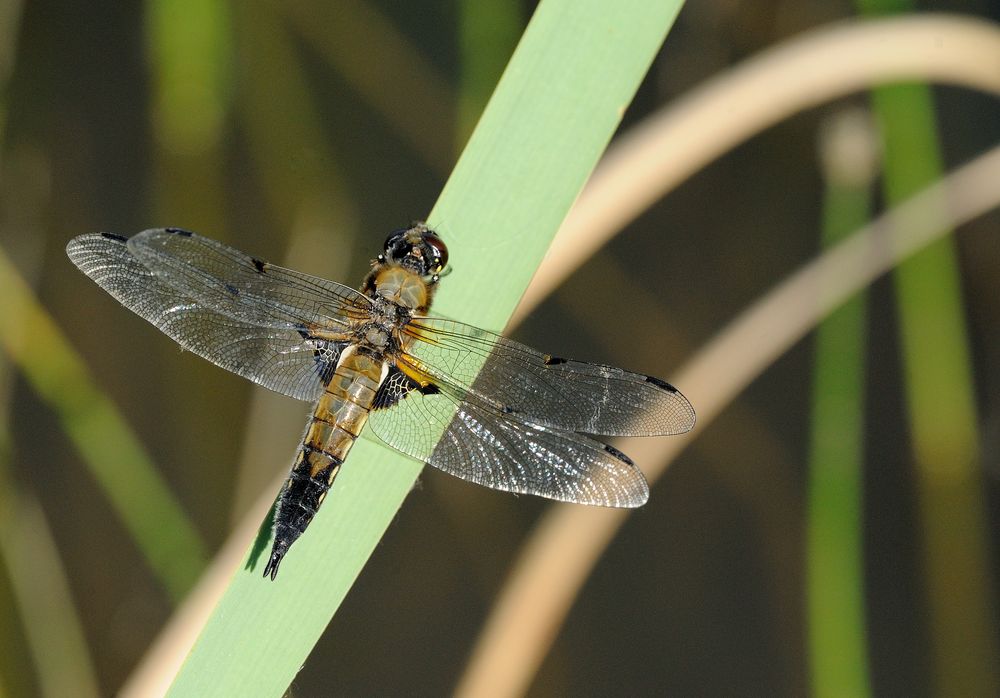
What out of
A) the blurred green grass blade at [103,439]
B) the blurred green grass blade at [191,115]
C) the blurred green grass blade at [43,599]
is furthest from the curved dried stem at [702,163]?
A: the blurred green grass blade at [191,115]

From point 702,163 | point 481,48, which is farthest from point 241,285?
point 481,48

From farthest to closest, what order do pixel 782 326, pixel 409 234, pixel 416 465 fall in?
1. pixel 782 326
2. pixel 409 234
3. pixel 416 465

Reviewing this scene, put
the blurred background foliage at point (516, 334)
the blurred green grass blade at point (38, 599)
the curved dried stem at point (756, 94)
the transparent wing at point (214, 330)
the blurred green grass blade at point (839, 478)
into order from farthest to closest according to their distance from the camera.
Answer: the blurred background foliage at point (516, 334) → the blurred green grass blade at point (38, 599) → the blurred green grass blade at point (839, 478) → the curved dried stem at point (756, 94) → the transparent wing at point (214, 330)

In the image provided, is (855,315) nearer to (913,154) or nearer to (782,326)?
(782,326)

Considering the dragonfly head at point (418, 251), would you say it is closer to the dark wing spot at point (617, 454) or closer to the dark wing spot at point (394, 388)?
the dark wing spot at point (394, 388)

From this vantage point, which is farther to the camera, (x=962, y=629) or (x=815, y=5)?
(x=815, y=5)

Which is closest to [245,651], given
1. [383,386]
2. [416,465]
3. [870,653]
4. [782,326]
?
[416,465]

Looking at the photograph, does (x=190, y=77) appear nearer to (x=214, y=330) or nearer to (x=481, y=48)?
(x=481, y=48)
